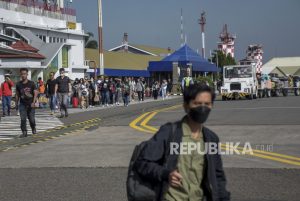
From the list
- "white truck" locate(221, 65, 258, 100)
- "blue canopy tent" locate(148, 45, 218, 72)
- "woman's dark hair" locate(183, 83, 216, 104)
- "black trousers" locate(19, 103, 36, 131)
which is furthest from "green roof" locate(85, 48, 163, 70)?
"woman's dark hair" locate(183, 83, 216, 104)

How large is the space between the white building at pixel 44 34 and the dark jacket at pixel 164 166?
29.8 metres

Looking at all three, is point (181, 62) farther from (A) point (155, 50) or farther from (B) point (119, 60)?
(A) point (155, 50)

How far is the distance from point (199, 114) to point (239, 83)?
3267 centimetres

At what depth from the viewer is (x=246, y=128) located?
48.8ft

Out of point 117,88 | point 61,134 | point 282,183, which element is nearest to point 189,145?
point 282,183

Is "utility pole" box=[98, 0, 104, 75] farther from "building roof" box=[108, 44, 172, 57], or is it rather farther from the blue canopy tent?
"building roof" box=[108, 44, 172, 57]

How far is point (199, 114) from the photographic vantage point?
3.60 m

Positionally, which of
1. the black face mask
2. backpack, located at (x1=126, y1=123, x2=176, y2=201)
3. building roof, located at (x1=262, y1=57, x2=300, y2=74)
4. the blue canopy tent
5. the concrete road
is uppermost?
building roof, located at (x1=262, y1=57, x2=300, y2=74)

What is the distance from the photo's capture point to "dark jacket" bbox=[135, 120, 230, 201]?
3.45 m

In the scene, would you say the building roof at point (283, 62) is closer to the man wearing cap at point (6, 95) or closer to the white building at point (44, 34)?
the white building at point (44, 34)

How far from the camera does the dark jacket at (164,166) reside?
11.3 feet

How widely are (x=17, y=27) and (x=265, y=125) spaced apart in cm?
3318

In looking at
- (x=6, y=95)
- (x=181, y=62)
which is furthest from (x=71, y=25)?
(x=6, y=95)

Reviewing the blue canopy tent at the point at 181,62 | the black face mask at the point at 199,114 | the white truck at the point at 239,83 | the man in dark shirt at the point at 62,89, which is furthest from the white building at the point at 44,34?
the black face mask at the point at 199,114
